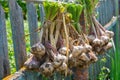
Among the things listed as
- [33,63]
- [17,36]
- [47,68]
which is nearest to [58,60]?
[47,68]

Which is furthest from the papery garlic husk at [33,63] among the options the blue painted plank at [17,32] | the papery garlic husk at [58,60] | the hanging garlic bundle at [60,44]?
the blue painted plank at [17,32]

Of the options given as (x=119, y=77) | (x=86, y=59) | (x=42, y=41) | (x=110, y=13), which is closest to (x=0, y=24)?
(x=42, y=41)

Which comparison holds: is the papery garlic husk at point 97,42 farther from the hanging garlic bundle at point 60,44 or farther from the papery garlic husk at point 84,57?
the papery garlic husk at point 84,57

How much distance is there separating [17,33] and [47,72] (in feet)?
1.66

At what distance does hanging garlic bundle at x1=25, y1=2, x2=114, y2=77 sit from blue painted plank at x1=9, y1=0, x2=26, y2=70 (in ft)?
0.90

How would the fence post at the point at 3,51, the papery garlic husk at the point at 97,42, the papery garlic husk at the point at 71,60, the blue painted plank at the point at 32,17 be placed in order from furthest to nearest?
the blue painted plank at the point at 32,17 < the papery garlic husk at the point at 97,42 < the fence post at the point at 3,51 < the papery garlic husk at the point at 71,60

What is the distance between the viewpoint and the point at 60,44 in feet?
8.34

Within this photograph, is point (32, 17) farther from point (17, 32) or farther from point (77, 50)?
point (77, 50)

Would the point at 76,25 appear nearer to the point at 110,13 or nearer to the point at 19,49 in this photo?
the point at 19,49

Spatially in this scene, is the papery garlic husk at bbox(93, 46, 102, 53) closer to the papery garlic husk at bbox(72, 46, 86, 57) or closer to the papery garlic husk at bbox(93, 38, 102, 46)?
the papery garlic husk at bbox(93, 38, 102, 46)

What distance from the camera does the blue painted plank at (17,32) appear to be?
2.75m

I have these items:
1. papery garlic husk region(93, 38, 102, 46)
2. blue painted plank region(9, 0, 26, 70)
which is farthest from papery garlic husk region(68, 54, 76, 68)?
blue painted plank region(9, 0, 26, 70)

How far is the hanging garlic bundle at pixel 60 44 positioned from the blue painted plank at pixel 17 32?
0.90 ft

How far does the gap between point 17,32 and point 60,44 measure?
421 mm
